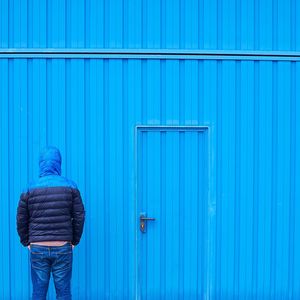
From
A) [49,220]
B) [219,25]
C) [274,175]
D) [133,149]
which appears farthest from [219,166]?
[49,220]

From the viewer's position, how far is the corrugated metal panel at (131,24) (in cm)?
486

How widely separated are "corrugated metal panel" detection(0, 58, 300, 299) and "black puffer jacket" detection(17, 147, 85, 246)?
87cm

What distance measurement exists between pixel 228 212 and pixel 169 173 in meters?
0.86

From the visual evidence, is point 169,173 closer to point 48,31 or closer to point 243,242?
point 243,242

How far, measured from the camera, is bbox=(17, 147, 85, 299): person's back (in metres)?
3.93

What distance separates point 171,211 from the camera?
16.2 feet

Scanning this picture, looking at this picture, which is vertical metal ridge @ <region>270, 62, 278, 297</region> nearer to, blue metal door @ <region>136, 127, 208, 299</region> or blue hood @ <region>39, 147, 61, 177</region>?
blue metal door @ <region>136, 127, 208, 299</region>

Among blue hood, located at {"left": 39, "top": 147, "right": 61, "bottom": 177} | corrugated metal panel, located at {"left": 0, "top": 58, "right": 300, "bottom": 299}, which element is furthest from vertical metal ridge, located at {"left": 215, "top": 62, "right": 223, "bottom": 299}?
blue hood, located at {"left": 39, "top": 147, "right": 61, "bottom": 177}

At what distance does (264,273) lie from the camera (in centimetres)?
499

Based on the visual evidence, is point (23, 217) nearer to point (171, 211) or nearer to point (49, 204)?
point (49, 204)

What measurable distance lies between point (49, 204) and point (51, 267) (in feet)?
2.17

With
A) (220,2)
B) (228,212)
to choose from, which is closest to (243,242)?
(228,212)

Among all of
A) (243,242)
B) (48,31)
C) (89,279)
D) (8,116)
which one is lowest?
(89,279)

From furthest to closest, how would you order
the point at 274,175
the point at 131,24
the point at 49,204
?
the point at 274,175
the point at 131,24
the point at 49,204
